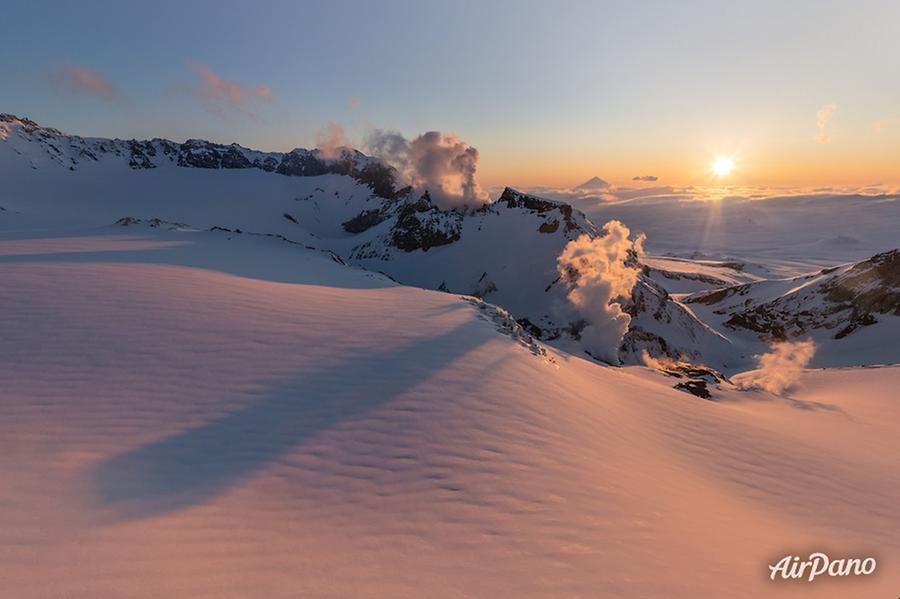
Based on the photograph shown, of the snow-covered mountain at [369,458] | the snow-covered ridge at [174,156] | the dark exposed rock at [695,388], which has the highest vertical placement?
the snow-covered ridge at [174,156]

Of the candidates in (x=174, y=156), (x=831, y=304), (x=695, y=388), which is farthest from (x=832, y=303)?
(x=174, y=156)

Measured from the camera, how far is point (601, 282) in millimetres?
41875

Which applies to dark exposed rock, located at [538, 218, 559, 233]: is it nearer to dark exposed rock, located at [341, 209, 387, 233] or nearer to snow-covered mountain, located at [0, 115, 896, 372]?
snow-covered mountain, located at [0, 115, 896, 372]

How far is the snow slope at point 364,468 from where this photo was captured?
14.6 feet

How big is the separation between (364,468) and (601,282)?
3899 cm

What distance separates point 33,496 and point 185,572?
243cm

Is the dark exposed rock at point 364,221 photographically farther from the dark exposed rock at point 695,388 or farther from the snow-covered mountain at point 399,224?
the dark exposed rock at point 695,388

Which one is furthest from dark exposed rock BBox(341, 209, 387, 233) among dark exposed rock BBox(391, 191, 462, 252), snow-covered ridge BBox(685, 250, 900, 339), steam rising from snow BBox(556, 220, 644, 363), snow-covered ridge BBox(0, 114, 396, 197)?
snow-covered ridge BBox(685, 250, 900, 339)

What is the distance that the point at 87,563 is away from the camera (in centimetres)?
407

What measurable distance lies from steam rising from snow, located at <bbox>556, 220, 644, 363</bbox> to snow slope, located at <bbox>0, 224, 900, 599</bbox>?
2430cm

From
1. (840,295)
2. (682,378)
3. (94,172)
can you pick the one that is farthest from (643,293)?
(94,172)

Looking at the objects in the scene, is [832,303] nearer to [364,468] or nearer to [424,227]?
[364,468]

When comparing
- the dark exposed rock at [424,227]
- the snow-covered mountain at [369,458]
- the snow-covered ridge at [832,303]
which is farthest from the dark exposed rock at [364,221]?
the snow-covered mountain at [369,458]

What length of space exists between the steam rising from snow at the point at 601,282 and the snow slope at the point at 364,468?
24298 millimetres
